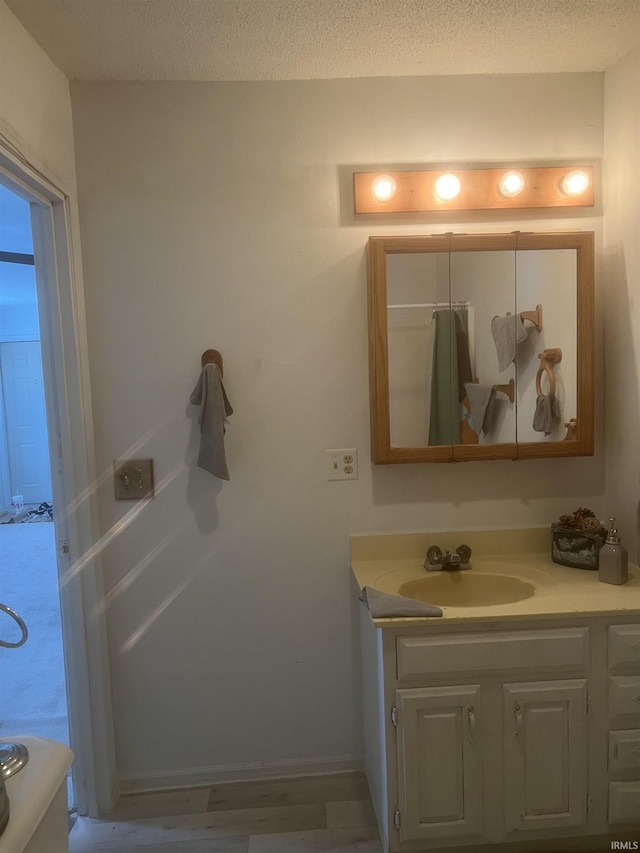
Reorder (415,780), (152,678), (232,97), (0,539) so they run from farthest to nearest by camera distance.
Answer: (0,539) < (152,678) < (232,97) < (415,780)

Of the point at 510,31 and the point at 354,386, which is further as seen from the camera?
the point at 354,386

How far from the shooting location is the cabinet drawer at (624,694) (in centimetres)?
165

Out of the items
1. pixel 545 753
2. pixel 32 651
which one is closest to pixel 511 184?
pixel 545 753

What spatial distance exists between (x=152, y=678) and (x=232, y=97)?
211 centimetres

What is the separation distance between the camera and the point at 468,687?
163 centimetres

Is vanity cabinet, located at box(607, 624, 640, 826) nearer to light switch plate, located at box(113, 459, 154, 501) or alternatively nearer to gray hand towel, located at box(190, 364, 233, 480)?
gray hand towel, located at box(190, 364, 233, 480)

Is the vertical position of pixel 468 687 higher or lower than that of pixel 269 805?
higher

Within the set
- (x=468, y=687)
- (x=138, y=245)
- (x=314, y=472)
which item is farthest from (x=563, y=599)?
(x=138, y=245)

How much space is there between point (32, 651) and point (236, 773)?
5.24 ft

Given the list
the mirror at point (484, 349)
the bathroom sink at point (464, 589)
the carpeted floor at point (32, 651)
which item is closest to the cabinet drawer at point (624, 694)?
the bathroom sink at point (464, 589)

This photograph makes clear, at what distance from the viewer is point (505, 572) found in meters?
1.94

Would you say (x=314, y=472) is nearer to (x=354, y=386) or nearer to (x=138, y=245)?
(x=354, y=386)

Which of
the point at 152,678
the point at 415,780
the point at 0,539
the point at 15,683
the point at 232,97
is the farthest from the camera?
the point at 0,539

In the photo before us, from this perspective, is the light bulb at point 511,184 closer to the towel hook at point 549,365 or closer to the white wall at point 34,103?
the towel hook at point 549,365
